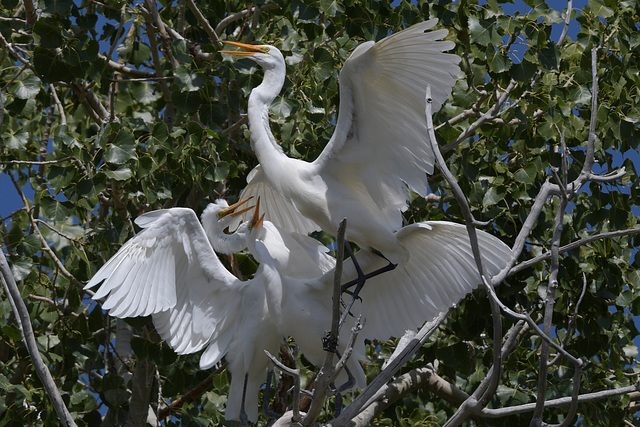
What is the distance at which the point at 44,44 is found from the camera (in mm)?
4996

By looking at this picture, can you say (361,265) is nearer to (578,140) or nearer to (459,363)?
(459,363)

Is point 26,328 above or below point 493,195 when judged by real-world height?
above

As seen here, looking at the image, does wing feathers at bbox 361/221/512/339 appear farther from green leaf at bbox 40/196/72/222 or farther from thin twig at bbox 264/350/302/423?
green leaf at bbox 40/196/72/222

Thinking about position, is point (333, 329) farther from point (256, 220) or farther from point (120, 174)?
point (256, 220)

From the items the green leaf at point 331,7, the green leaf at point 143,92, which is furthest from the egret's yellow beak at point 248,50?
the green leaf at point 143,92

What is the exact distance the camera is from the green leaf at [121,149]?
4754mm

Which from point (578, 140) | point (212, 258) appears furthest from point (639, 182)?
point (212, 258)

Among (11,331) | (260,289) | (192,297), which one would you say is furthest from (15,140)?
(260,289)

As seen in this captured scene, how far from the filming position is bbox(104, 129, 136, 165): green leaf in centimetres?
475

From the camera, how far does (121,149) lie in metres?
4.80

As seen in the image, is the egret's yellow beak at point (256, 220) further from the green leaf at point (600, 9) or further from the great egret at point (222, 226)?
the green leaf at point (600, 9)

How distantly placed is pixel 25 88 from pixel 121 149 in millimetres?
755

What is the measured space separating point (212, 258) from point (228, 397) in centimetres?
77

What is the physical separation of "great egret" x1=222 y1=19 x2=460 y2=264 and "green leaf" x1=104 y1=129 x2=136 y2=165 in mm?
614
